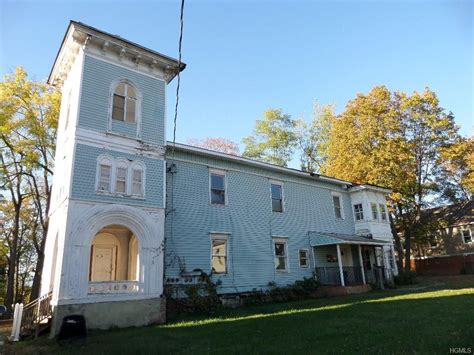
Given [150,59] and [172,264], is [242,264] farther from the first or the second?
[150,59]

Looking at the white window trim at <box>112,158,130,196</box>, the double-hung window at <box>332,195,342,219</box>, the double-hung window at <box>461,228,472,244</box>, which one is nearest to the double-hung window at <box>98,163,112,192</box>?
the white window trim at <box>112,158,130,196</box>

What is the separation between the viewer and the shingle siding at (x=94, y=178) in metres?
12.3

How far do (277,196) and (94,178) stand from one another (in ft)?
35.0

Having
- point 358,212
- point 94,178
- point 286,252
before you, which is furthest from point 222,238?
point 358,212

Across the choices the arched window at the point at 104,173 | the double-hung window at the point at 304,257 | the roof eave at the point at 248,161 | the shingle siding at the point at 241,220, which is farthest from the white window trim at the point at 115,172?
the double-hung window at the point at 304,257

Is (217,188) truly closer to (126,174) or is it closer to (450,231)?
(126,174)

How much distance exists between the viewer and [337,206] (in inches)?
930

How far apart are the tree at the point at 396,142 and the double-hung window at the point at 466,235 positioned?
9661mm

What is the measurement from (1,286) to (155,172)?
125ft

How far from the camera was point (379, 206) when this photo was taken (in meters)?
24.9

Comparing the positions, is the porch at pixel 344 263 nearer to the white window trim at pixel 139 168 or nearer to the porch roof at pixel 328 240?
the porch roof at pixel 328 240

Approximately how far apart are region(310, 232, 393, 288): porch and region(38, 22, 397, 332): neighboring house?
3.3 inches

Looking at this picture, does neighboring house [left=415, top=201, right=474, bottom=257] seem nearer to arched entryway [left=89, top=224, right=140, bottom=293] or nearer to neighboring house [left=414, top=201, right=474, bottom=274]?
neighboring house [left=414, top=201, right=474, bottom=274]

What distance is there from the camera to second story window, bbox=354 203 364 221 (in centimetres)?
2400
